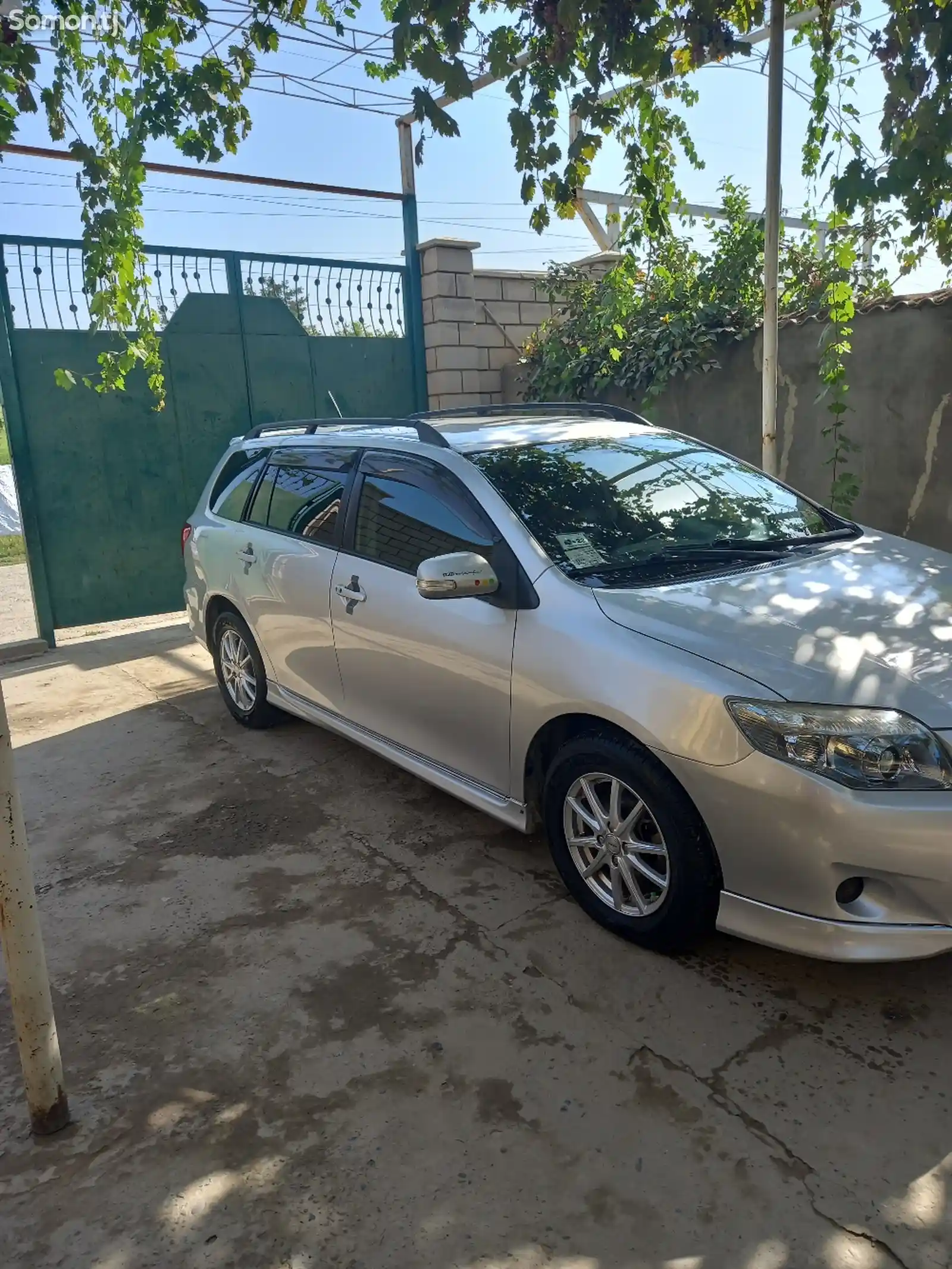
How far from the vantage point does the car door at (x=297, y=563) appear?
14.0 feet

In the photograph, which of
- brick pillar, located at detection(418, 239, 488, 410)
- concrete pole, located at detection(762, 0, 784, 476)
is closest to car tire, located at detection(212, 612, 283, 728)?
concrete pole, located at detection(762, 0, 784, 476)

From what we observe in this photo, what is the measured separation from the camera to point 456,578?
10.4ft

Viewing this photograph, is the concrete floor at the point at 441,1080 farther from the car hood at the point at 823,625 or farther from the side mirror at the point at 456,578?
the side mirror at the point at 456,578

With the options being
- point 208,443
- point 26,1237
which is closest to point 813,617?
point 26,1237

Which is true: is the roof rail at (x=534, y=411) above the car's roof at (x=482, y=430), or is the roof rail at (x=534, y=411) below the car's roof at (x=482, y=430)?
above

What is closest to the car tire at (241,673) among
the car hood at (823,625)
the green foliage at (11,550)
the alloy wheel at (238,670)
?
the alloy wheel at (238,670)

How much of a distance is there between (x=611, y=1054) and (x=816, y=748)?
1007 millimetres

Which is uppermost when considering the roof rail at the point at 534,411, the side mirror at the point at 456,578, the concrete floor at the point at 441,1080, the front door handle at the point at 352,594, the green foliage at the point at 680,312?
the green foliage at the point at 680,312

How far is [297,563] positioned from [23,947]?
2507mm

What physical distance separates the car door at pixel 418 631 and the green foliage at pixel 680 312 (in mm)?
3584

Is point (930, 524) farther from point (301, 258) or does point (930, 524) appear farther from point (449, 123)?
point (301, 258)

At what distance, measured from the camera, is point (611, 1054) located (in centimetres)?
254

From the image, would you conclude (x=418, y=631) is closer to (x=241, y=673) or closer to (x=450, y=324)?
(x=241, y=673)

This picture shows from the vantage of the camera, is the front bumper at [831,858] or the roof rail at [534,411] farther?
the roof rail at [534,411]
